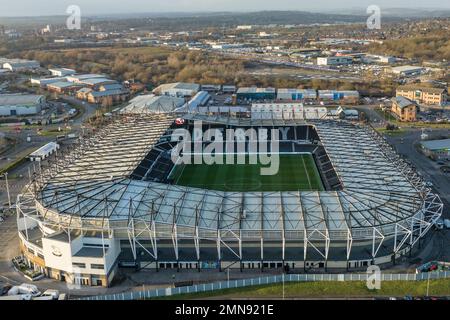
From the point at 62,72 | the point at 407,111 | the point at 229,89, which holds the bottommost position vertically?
the point at 407,111

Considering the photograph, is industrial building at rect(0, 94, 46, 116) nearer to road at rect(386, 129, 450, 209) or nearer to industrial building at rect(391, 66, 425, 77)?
road at rect(386, 129, 450, 209)

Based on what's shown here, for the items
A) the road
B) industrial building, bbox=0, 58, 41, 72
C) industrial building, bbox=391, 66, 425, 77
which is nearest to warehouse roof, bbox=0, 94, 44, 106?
industrial building, bbox=0, 58, 41, 72

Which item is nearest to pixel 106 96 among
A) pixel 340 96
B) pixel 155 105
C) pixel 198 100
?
pixel 198 100

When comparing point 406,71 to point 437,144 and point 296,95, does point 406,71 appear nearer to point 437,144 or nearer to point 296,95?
point 296,95

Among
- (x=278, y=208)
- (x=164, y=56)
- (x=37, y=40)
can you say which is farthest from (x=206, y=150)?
(x=37, y=40)

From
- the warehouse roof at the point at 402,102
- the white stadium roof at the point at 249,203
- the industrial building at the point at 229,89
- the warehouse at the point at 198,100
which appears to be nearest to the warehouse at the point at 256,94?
the industrial building at the point at 229,89
